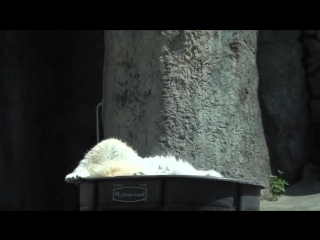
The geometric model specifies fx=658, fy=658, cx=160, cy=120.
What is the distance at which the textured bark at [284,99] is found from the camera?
5.28m

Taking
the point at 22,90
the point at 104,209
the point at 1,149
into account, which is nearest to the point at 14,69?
the point at 22,90

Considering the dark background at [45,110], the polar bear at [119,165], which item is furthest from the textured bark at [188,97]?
the polar bear at [119,165]

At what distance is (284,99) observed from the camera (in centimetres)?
539

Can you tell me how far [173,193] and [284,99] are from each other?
3.33 metres

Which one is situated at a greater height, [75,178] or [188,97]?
[188,97]

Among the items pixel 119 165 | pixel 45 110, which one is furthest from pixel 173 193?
pixel 45 110

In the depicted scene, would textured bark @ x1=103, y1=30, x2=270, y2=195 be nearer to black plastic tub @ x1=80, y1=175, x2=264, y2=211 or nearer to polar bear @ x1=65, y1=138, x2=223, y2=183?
polar bear @ x1=65, y1=138, x2=223, y2=183

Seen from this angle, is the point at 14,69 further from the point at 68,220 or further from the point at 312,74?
the point at 68,220

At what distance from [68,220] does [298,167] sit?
3.72 meters

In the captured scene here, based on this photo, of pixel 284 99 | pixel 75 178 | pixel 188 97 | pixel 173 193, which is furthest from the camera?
pixel 284 99

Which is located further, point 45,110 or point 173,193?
point 45,110

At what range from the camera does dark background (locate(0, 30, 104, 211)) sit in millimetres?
5656

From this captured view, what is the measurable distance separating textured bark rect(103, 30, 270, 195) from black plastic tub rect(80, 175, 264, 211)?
208 centimetres

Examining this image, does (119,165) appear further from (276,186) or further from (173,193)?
(276,186)
